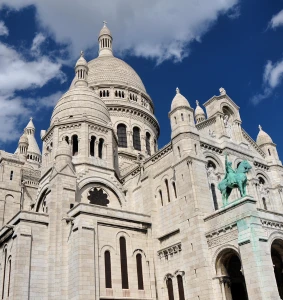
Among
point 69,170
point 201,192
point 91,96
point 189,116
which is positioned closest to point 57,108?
point 91,96

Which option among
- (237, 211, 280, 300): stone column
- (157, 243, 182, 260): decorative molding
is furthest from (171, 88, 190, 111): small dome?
(237, 211, 280, 300): stone column

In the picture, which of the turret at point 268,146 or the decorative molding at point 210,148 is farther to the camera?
the turret at point 268,146

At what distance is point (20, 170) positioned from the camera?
1591 inches

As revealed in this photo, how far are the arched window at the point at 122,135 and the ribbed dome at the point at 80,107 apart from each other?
28.5 ft

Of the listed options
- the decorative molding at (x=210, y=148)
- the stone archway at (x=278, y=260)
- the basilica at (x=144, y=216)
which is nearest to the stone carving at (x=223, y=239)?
the basilica at (x=144, y=216)

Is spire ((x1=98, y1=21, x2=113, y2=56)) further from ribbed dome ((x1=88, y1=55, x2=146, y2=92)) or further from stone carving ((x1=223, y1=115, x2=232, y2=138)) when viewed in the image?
stone carving ((x1=223, y1=115, x2=232, y2=138))

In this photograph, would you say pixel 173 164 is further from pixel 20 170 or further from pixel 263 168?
pixel 20 170

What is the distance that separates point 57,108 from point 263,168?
2308 cm

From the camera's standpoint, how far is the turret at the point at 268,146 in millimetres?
40669

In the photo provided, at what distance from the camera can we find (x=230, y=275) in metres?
29.8

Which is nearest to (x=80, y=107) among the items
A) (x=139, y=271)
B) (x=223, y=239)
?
(x=139, y=271)

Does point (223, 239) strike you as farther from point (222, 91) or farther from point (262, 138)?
point (262, 138)

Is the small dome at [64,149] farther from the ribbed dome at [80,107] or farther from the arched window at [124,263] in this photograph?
the arched window at [124,263]

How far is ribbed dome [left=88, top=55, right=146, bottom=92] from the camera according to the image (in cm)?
5650
